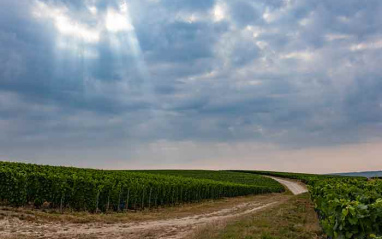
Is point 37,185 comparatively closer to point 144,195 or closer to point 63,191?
point 63,191

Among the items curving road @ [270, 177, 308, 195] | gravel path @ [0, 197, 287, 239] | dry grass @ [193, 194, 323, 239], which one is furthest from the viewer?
curving road @ [270, 177, 308, 195]

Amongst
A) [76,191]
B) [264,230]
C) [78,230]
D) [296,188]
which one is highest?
[76,191]

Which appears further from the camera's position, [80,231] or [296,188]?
[296,188]

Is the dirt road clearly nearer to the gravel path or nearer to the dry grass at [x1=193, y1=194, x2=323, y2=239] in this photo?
the gravel path

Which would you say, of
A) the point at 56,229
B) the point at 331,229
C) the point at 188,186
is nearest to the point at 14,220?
the point at 56,229

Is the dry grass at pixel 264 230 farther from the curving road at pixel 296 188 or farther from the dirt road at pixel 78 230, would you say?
the curving road at pixel 296 188

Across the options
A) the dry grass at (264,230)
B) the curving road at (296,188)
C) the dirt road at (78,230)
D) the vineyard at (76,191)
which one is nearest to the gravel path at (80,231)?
the dirt road at (78,230)

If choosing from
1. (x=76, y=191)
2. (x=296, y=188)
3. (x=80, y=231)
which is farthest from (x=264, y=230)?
(x=296, y=188)

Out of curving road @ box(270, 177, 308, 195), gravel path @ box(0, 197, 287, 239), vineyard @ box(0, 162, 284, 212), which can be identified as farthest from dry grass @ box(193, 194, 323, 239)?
curving road @ box(270, 177, 308, 195)

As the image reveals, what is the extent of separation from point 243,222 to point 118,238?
248 inches

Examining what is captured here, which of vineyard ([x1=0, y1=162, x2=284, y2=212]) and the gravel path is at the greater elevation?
vineyard ([x1=0, y1=162, x2=284, y2=212])

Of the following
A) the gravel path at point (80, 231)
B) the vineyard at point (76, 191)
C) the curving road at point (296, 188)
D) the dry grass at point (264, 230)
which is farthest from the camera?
the curving road at point (296, 188)

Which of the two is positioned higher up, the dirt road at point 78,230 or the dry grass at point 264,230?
the dry grass at point 264,230

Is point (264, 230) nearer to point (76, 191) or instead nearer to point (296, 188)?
point (76, 191)
